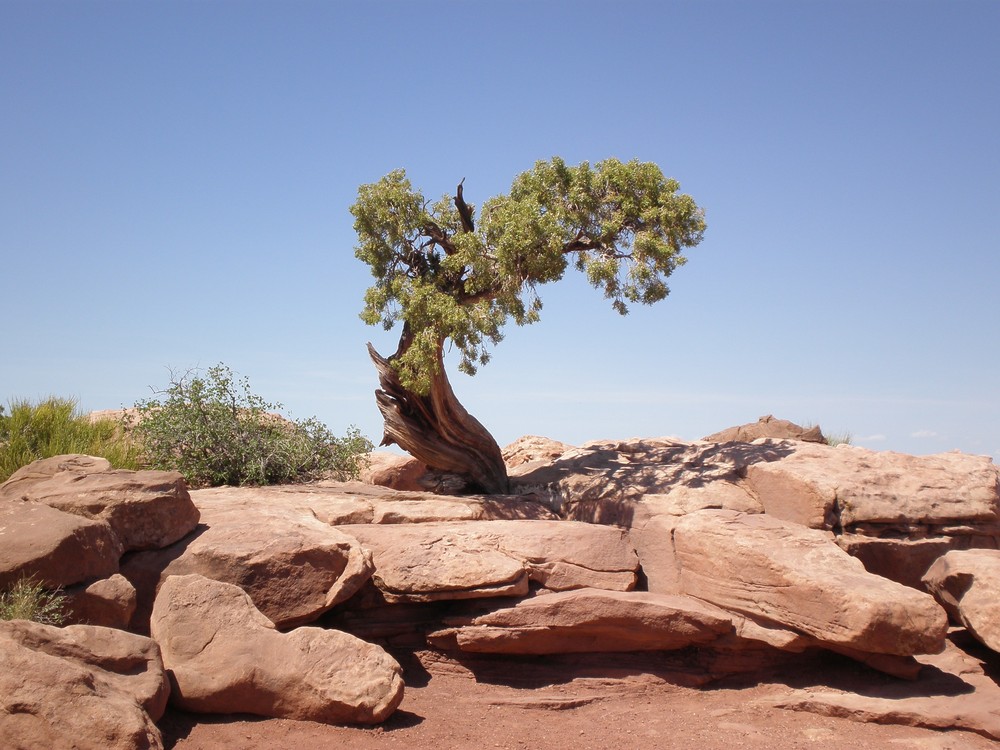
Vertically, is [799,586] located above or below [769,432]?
below

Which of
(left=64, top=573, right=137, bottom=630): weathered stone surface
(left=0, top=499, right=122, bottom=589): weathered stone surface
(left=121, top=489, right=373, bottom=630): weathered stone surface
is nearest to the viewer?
(left=0, top=499, right=122, bottom=589): weathered stone surface

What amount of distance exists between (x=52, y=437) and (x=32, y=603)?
6463mm

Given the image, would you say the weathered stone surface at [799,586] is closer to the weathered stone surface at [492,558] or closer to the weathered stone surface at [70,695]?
the weathered stone surface at [492,558]

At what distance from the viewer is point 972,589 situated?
9.26 m

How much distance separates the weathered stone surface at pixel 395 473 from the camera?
15.4 meters

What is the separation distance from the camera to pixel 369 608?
30.3 ft

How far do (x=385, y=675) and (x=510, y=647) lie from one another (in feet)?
5.87

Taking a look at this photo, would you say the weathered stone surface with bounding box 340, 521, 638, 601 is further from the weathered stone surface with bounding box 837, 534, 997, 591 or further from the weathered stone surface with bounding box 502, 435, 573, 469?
the weathered stone surface with bounding box 502, 435, 573, 469

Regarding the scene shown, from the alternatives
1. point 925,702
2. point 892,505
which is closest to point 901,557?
point 892,505

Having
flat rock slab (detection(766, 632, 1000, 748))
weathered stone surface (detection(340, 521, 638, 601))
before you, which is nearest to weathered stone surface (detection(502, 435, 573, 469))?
weathered stone surface (detection(340, 521, 638, 601))

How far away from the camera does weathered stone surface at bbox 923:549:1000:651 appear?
9000 millimetres

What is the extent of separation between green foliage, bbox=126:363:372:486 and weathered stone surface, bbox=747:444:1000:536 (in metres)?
6.71

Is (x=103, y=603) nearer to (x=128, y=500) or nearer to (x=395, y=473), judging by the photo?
(x=128, y=500)

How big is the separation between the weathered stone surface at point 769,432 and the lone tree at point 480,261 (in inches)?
189
